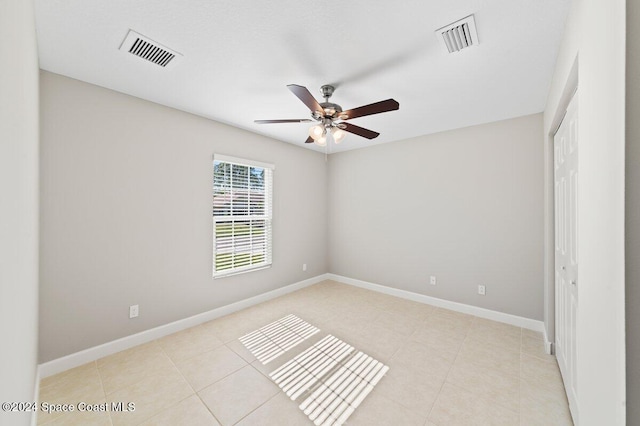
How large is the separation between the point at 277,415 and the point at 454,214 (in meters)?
3.21

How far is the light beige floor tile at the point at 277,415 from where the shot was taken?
1651mm

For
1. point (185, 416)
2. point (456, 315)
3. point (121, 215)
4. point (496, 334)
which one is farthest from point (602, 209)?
point (121, 215)

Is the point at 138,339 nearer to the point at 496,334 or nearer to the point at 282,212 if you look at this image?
the point at 282,212

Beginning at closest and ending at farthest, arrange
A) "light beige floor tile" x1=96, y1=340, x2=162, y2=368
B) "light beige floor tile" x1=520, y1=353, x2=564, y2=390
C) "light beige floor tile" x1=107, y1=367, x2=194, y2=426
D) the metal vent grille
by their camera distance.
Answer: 1. "light beige floor tile" x1=107, y1=367, x2=194, y2=426
2. the metal vent grille
3. "light beige floor tile" x1=520, y1=353, x2=564, y2=390
4. "light beige floor tile" x1=96, y1=340, x2=162, y2=368

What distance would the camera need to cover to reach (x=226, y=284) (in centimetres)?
338

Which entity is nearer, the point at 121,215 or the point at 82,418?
the point at 82,418

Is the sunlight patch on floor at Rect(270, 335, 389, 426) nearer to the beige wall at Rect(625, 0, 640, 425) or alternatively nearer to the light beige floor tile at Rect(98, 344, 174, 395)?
the light beige floor tile at Rect(98, 344, 174, 395)

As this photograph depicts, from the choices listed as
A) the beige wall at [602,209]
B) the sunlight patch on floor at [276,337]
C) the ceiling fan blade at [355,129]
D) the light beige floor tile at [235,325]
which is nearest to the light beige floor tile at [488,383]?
the beige wall at [602,209]

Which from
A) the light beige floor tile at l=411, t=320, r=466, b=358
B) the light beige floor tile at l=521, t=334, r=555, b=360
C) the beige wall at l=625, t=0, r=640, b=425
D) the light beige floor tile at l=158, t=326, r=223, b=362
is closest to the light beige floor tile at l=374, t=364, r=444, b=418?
the light beige floor tile at l=411, t=320, r=466, b=358

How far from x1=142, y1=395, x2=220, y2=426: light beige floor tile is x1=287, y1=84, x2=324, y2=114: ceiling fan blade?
240 cm

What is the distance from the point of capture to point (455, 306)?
137 inches

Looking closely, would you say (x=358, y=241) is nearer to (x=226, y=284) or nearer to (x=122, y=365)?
(x=226, y=284)

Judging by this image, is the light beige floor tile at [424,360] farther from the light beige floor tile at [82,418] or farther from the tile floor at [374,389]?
the light beige floor tile at [82,418]

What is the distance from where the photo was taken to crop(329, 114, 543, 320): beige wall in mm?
2994
